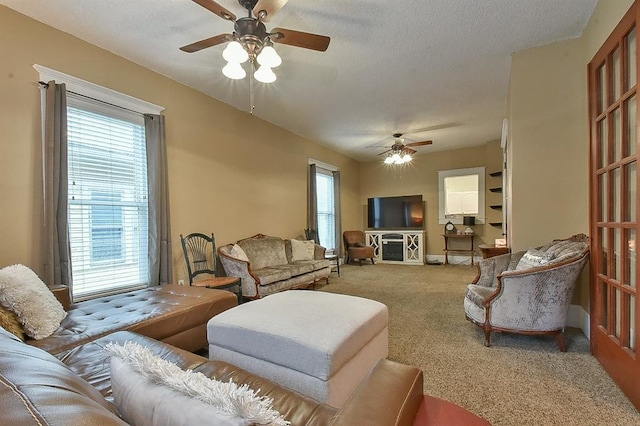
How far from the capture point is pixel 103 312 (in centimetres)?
215

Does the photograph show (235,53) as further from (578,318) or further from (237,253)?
(578,318)

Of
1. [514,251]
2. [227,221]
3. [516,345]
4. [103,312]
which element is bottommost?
[516,345]

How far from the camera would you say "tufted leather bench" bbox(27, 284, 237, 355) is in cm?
175

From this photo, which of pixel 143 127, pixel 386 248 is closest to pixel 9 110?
pixel 143 127

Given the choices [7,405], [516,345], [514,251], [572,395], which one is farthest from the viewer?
[514,251]

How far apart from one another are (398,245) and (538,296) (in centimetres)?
510

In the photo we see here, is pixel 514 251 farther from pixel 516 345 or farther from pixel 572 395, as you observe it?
pixel 572 395

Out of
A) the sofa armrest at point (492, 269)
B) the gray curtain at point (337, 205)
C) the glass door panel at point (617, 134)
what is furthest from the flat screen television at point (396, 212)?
the glass door panel at point (617, 134)

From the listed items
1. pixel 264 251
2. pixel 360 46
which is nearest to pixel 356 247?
pixel 264 251

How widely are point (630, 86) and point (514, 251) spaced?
1792mm

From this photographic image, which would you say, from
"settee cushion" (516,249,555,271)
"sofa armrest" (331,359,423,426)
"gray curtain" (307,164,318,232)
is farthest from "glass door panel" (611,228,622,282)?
"gray curtain" (307,164,318,232)

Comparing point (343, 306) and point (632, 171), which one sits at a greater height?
point (632, 171)

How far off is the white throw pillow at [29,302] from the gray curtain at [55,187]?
514 millimetres

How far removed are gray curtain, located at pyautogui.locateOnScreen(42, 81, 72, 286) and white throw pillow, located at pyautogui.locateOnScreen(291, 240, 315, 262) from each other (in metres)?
3.05
